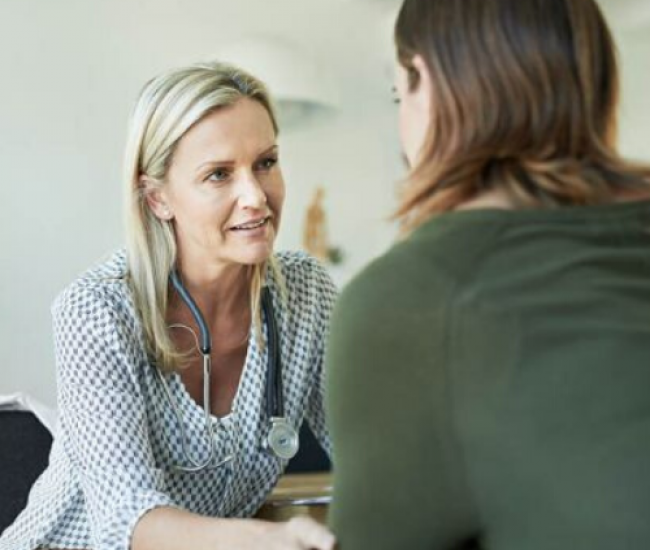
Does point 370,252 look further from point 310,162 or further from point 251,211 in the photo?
point 251,211

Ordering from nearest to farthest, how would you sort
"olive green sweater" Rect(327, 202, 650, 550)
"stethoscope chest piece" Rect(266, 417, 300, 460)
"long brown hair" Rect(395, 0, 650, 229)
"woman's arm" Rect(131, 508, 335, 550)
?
"olive green sweater" Rect(327, 202, 650, 550) < "long brown hair" Rect(395, 0, 650, 229) < "woman's arm" Rect(131, 508, 335, 550) < "stethoscope chest piece" Rect(266, 417, 300, 460)

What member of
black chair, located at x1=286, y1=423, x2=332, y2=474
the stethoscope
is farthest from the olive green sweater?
black chair, located at x1=286, y1=423, x2=332, y2=474

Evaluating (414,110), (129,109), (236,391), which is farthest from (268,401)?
(129,109)

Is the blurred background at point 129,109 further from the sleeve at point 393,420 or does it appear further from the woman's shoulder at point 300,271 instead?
the sleeve at point 393,420

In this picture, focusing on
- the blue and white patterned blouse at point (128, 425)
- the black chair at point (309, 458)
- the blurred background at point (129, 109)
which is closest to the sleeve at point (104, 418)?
the blue and white patterned blouse at point (128, 425)

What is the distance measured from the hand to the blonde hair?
1.56 feet

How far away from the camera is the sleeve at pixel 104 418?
4.27 feet

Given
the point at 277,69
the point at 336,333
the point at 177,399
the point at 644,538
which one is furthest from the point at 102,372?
the point at 277,69

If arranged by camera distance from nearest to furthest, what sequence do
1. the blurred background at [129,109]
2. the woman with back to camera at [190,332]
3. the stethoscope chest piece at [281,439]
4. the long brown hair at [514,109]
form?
1. the long brown hair at [514,109]
2. the woman with back to camera at [190,332]
3. the stethoscope chest piece at [281,439]
4. the blurred background at [129,109]

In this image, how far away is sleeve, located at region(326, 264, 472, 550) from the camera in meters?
0.73

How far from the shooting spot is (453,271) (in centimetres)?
75

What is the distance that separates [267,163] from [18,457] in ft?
2.22

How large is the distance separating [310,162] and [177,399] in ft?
7.46

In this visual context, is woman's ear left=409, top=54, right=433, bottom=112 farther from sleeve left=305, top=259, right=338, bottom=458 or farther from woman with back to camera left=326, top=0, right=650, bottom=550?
sleeve left=305, top=259, right=338, bottom=458
